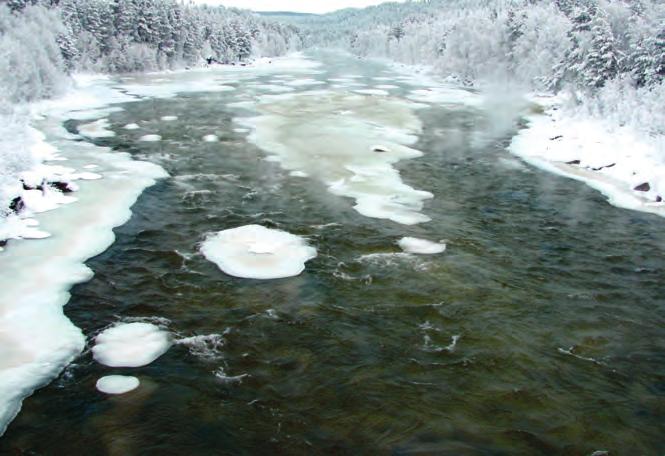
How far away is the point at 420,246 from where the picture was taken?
14.6 m

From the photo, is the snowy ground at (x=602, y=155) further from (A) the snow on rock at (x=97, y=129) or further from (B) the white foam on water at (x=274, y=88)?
(B) the white foam on water at (x=274, y=88)

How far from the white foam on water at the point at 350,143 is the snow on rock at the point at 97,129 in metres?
7.79

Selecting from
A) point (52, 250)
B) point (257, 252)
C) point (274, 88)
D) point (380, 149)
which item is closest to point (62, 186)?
point (52, 250)

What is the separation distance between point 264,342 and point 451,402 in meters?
3.51

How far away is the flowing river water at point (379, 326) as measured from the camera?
25.7 feet

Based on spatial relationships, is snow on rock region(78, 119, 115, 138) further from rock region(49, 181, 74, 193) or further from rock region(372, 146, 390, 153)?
rock region(372, 146, 390, 153)

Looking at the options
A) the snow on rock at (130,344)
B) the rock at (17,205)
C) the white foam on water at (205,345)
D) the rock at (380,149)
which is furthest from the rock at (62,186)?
the rock at (380,149)

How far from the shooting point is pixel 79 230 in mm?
→ 14758

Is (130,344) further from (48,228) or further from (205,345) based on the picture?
(48,228)

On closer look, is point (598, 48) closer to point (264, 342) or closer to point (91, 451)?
point (264, 342)

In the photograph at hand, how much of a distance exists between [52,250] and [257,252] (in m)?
5.03

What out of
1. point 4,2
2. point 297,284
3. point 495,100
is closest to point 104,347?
point 297,284

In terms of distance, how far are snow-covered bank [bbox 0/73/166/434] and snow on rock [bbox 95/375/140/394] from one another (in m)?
0.88

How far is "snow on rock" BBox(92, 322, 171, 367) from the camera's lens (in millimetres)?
9266
